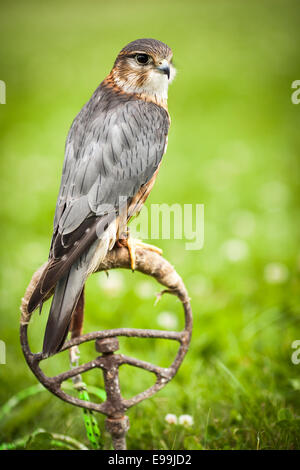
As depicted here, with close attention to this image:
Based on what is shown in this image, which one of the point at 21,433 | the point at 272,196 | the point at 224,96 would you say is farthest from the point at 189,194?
the point at 21,433

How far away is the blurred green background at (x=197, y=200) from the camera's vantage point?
2297 millimetres

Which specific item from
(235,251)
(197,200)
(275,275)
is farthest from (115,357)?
(197,200)

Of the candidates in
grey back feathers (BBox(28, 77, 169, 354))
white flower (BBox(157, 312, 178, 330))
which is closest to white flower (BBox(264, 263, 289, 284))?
white flower (BBox(157, 312, 178, 330))

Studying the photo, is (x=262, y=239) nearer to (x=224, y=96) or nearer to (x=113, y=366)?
(x=113, y=366)

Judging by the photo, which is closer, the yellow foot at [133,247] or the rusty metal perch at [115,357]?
the rusty metal perch at [115,357]

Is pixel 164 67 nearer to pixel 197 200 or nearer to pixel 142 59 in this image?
pixel 142 59

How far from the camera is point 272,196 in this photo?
14.9 feet

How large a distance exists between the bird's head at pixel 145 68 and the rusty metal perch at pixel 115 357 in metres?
0.73

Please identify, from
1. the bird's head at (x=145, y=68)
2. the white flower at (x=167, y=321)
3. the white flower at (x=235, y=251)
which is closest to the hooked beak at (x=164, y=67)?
the bird's head at (x=145, y=68)

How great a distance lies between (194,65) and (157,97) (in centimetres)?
455

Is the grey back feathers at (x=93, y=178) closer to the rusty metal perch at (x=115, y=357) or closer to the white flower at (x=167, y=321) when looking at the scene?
the rusty metal perch at (x=115, y=357)

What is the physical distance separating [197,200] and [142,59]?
8.67 ft

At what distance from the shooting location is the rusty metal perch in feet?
5.59

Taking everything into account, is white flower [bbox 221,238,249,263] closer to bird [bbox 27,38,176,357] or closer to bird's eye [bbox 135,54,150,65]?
bird [bbox 27,38,176,357]
